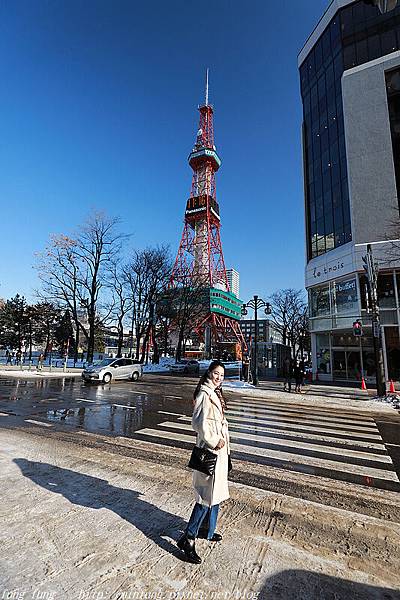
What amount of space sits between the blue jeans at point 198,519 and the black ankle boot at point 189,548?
0.04 meters

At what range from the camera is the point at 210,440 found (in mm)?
2947

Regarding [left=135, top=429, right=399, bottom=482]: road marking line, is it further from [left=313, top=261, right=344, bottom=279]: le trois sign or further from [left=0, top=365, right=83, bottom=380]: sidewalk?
[left=0, top=365, right=83, bottom=380]: sidewalk

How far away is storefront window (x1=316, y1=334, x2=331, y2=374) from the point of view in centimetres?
2456

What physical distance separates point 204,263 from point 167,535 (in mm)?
65173

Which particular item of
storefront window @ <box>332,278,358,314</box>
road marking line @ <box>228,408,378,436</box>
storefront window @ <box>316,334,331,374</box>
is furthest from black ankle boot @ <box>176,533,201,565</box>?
storefront window @ <box>316,334,331,374</box>

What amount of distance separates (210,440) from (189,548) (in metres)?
0.97

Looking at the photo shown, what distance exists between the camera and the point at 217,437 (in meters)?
2.99

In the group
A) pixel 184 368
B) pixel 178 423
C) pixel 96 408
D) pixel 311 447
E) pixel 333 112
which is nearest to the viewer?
pixel 311 447

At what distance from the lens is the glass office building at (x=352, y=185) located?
2131cm

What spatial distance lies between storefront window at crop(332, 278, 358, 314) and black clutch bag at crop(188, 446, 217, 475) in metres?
21.0

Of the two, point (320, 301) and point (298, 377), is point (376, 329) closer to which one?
point (298, 377)

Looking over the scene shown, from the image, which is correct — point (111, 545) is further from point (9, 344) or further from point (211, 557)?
point (9, 344)

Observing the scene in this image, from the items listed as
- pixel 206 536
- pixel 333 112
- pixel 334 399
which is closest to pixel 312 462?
pixel 206 536

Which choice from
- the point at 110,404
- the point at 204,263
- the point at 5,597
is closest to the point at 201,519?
the point at 5,597
